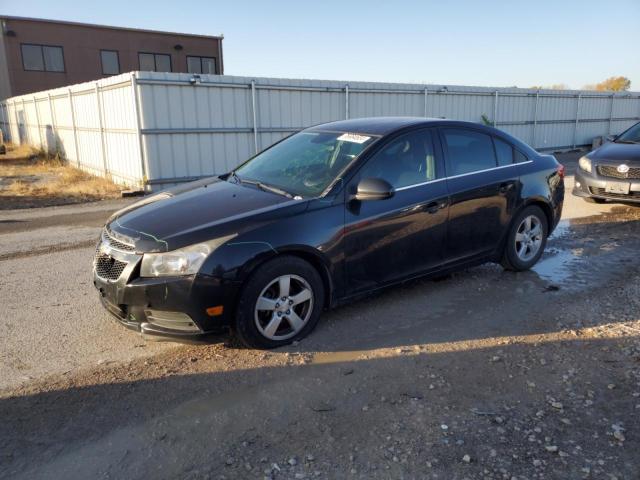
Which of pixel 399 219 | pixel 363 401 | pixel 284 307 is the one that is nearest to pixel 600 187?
pixel 399 219

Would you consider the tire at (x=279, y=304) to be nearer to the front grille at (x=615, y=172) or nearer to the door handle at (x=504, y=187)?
the door handle at (x=504, y=187)

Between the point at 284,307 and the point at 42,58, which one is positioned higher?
the point at 42,58

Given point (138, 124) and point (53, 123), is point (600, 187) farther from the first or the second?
point (53, 123)

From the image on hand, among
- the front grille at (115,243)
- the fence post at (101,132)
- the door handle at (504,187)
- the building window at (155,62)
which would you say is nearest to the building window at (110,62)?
the building window at (155,62)

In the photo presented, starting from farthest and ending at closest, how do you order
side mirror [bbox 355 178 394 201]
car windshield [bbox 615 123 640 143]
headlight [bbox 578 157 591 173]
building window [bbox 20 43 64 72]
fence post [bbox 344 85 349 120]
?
building window [bbox 20 43 64 72] < fence post [bbox 344 85 349 120] < car windshield [bbox 615 123 640 143] < headlight [bbox 578 157 591 173] < side mirror [bbox 355 178 394 201]

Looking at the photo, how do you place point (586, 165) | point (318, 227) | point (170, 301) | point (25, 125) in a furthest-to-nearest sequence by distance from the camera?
point (25, 125) → point (586, 165) → point (318, 227) → point (170, 301)

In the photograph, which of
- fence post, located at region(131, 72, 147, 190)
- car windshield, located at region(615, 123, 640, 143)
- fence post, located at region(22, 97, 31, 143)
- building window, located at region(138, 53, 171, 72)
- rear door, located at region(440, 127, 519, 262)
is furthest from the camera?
building window, located at region(138, 53, 171, 72)

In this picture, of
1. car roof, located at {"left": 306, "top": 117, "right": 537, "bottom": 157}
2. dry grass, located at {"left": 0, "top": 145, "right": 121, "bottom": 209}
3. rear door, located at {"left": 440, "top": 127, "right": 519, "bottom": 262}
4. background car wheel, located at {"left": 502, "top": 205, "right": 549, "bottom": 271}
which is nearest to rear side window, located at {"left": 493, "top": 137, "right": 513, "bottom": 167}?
A: rear door, located at {"left": 440, "top": 127, "right": 519, "bottom": 262}

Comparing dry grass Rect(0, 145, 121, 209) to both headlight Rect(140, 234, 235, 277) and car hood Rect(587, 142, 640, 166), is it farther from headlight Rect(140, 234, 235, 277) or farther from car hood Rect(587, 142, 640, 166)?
car hood Rect(587, 142, 640, 166)

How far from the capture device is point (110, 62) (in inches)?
1393

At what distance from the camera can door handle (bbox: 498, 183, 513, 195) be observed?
532cm

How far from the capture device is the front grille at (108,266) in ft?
12.3

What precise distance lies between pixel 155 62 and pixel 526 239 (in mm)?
36083

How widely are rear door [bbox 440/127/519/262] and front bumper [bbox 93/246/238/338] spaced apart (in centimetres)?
234
